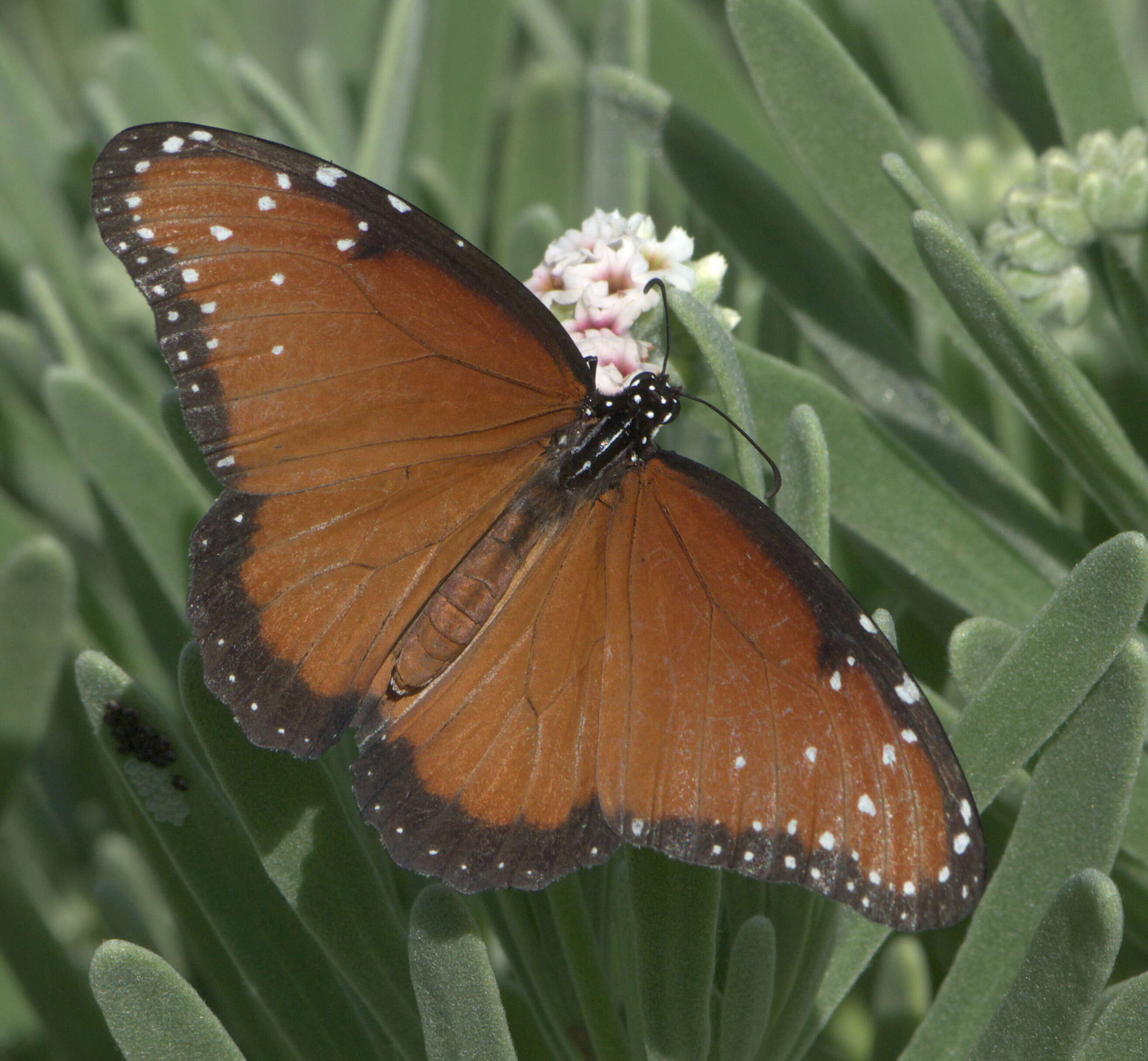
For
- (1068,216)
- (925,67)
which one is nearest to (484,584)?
(1068,216)

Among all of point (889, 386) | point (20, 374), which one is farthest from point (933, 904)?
point (20, 374)

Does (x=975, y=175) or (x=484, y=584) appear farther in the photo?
(x=975, y=175)

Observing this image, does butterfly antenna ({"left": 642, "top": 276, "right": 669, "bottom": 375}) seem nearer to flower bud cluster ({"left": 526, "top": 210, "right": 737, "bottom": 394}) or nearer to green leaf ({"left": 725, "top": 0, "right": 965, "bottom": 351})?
flower bud cluster ({"left": 526, "top": 210, "right": 737, "bottom": 394})

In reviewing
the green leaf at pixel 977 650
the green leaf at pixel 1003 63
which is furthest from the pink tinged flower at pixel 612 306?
the green leaf at pixel 1003 63

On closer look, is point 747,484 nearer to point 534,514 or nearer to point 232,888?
point 534,514

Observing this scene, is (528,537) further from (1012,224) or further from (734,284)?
(1012,224)

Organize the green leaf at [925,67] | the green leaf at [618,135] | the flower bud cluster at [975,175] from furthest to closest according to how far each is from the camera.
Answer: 1. the green leaf at [925,67]
2. the flower bud cluster at [975,175]
3. the green leaf at [618,135]

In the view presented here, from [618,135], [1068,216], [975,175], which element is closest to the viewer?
[1068,216]

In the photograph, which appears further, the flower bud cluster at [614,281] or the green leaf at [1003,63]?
the green leaf at [1003,63]

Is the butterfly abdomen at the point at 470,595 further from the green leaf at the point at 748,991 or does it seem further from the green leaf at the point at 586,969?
the green leaf at the point at 748,991
